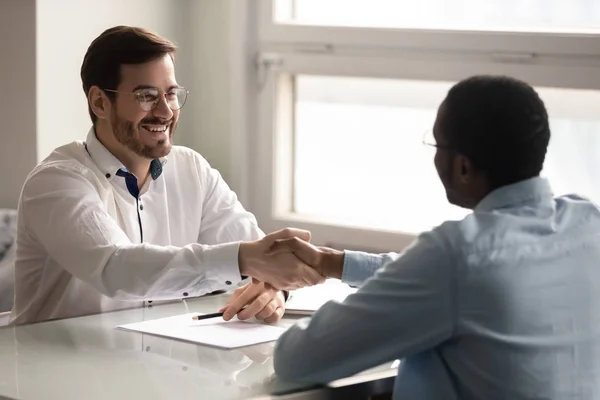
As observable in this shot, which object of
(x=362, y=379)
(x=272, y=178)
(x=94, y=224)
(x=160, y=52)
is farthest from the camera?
(x=272, y=178)

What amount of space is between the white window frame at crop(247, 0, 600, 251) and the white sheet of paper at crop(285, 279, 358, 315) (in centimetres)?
79

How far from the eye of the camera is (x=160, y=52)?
2.65m

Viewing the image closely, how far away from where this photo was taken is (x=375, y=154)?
3.68 metres

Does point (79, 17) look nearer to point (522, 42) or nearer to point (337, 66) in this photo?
point (337, 66)

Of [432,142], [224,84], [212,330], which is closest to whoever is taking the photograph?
[432,142]

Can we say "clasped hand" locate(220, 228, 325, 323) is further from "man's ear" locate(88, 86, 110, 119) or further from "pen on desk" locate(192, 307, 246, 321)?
"man's ear" locate(88, 86, 110, 119)

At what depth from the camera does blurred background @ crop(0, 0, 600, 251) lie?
3.25m

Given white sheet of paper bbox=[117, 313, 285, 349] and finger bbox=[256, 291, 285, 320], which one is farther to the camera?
finger bbox=[256, 291, 285, 320]

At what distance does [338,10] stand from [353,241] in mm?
790

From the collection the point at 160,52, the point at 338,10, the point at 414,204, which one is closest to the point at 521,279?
the point at 160,52

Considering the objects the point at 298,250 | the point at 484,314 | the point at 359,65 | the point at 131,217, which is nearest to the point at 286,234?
the point at 298,250

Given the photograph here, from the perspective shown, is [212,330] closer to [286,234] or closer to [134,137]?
[286,234]

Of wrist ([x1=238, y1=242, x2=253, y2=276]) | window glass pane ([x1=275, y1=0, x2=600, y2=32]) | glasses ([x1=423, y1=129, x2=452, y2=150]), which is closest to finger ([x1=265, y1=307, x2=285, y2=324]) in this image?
wrist ([x1=238, y1=242, x2=253, y2=276])

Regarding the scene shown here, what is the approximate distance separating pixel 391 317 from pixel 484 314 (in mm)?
142
